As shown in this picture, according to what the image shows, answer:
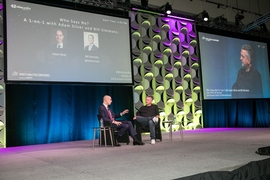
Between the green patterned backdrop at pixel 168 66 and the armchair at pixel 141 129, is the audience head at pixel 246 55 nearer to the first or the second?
the green patterned backdrop at pixel 168 66

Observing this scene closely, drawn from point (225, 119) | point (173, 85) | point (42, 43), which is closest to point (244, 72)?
point (225, 119)

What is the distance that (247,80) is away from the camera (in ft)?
29.4

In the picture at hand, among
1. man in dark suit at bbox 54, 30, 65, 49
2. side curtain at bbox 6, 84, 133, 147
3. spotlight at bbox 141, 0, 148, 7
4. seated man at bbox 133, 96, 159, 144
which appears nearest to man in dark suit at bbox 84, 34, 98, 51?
man in dark suit at bbox 54, 30, 65, 49

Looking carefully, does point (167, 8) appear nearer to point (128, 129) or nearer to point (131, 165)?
point (128, 129)

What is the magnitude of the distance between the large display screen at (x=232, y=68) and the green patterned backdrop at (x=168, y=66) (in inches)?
16.5

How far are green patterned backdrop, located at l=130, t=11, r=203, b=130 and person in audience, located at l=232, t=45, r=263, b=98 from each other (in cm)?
126

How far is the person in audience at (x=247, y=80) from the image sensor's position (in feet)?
28.8

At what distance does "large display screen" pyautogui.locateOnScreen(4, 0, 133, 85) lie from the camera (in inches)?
224

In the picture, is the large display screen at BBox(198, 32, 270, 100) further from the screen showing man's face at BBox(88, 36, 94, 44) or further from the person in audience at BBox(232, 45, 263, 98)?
the screen showing man's face at BBox(88, 36, 94, 44)

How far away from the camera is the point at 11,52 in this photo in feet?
18.4

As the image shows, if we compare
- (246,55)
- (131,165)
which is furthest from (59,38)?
(246,55)

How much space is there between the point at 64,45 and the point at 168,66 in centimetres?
309

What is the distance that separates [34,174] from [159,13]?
20.3 ft

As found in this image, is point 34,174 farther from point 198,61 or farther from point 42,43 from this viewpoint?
point 198,61
